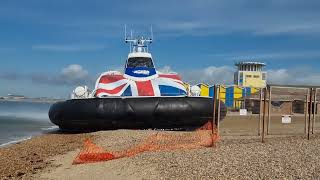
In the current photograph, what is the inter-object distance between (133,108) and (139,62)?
12.8 ft

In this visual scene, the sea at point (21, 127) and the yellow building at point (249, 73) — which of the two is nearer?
the sea at point (21, 127)

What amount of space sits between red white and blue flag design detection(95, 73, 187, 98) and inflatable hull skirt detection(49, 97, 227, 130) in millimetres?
977

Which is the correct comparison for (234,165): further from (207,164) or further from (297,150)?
(297,150)

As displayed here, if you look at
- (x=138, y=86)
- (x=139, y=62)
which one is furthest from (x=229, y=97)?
(x=138, y=86)

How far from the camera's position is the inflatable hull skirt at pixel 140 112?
55.2 ft

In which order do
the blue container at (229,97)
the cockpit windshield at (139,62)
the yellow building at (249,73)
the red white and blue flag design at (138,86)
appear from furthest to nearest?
the yellow building at (249,73) < the blue container at (229,97) < the cockpit windshield at (139,62) < the red white and blue flag design at (138,86)

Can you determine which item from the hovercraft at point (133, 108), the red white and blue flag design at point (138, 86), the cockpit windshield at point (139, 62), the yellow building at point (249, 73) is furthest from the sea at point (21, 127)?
the yellow building at point (249, 73)

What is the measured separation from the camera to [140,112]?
16.8 meters

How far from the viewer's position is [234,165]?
25.7ft

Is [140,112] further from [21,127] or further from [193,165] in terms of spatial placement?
[21,127]

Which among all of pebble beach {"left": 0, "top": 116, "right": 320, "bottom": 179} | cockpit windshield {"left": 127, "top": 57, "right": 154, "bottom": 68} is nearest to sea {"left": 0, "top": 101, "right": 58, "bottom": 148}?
cockpit windshield {"left": 127, "top": 57, "right": 154, "bottom": 68}

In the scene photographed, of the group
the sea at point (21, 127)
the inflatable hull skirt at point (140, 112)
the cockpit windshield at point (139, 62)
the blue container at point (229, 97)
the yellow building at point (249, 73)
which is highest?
the yellow building at point (249, 73)

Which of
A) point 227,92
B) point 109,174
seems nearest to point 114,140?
point 109,174

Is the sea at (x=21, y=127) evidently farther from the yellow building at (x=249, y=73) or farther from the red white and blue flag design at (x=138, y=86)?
the yellow building at (x=249, y=73)
